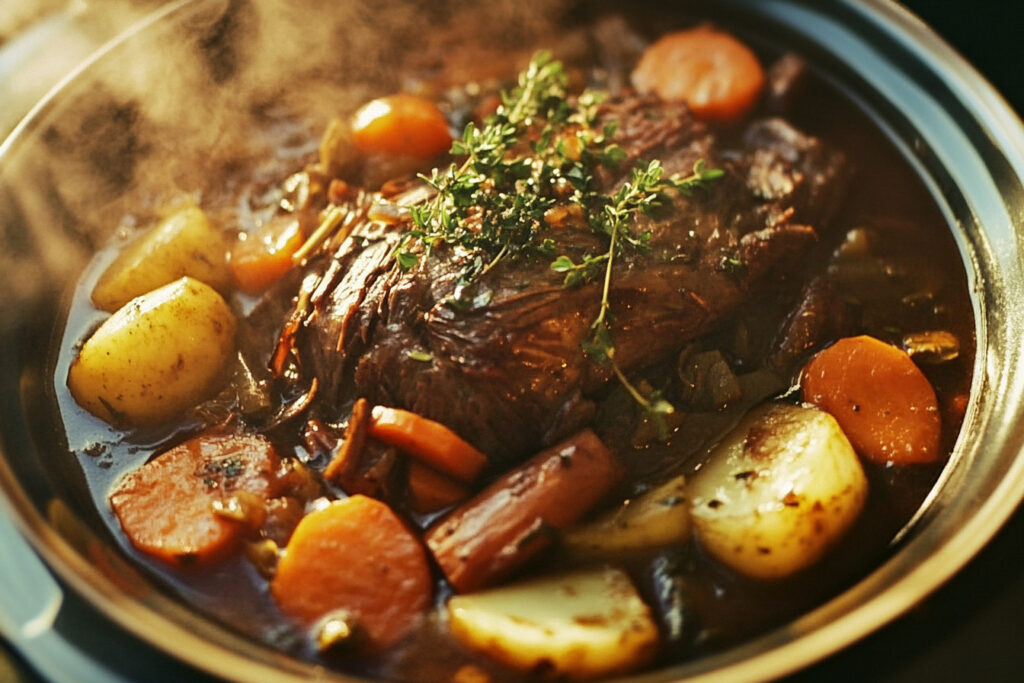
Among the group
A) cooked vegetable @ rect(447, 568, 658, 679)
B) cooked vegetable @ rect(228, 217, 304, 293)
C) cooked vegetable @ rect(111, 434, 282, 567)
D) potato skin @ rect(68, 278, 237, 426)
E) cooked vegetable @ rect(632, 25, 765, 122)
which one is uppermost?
cooked vegetable @ rect(632, 25, 765, 122)

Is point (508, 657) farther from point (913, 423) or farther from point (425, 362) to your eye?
point (913, 423)

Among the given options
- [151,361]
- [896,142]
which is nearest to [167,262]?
[151,361]

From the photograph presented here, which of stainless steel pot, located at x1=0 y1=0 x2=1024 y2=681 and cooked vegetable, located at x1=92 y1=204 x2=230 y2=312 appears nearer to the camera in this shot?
stainless steel pot, located at x1=0 y1=0 x2=1024 y2=681

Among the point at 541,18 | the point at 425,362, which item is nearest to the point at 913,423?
the point at 425,362

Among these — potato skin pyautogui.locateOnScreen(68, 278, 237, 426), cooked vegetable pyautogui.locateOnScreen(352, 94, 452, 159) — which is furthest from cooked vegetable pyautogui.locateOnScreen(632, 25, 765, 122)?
potato skin pyautogui.locateOnScreen(68, 278, 237, 426)

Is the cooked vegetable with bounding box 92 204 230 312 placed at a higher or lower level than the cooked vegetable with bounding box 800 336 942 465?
higher

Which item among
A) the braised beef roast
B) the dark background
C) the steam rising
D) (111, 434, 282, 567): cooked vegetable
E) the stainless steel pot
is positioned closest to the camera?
the dark background

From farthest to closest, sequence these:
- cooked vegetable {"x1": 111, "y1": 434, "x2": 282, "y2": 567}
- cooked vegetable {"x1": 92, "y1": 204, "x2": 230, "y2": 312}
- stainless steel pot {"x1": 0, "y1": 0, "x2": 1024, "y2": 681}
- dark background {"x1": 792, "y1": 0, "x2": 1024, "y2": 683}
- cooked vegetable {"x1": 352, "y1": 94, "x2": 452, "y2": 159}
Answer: cooked vegetable {"x1": 352, "y1": 94, "x2": 452, "y2": 159} < cooked vegetable {"x1": 92, "y1": 204, "x2": 230, "y2": 312} < cooked vegetable {"x1": 111, "y1": 434, "x2": 282, "y2": 567} < stainless steel pot {"x1": 0, "y1": 0, "x2": 1024, "y2": 681} < dark background {"x1": 792, "y1": 0, "x2": 1024, "y2": 683}

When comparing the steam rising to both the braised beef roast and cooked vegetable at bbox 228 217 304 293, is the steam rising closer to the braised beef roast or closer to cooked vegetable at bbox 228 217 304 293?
cooked vegetable at bbox 228 217 304 293
